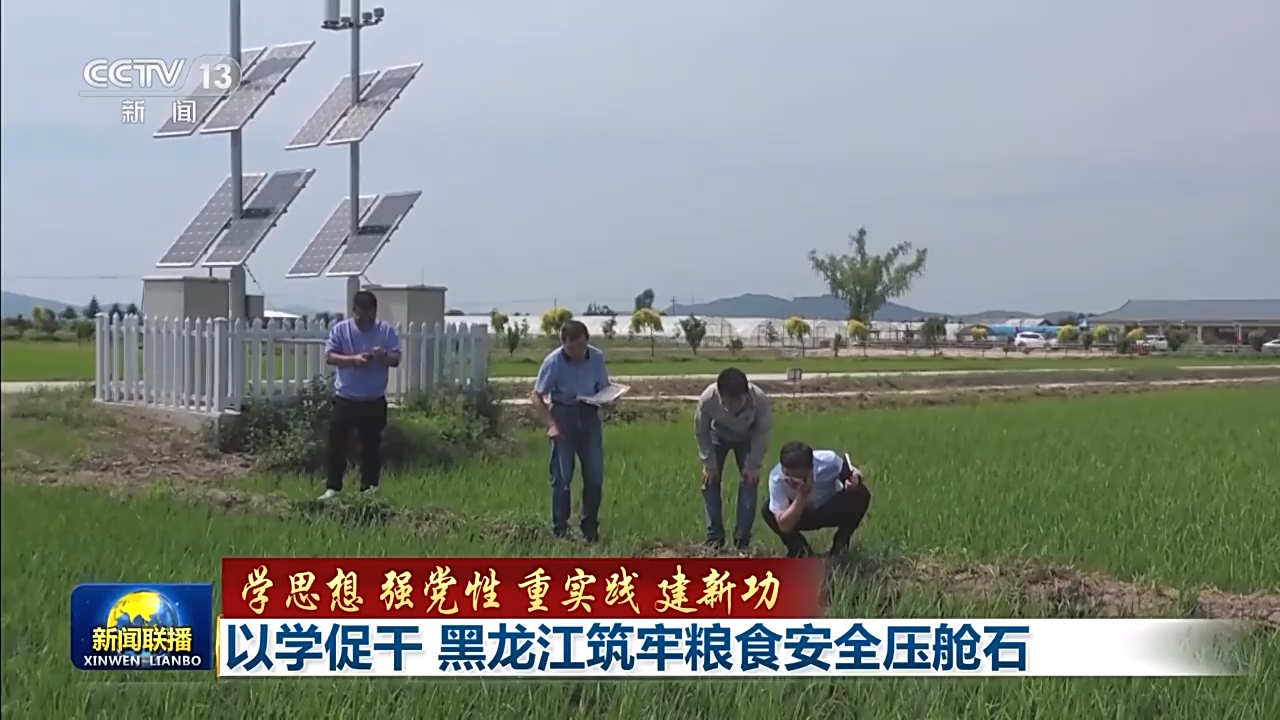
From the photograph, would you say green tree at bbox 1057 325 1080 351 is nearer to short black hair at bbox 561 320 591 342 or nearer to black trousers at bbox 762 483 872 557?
black trousers at bbox 762 483 872 557

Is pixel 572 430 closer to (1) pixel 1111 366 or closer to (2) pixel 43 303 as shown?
(1) pixel 1111 366

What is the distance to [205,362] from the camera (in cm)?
946

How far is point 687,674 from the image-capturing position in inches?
164

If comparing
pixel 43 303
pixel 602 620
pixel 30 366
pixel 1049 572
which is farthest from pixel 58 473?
pixel 1049 572

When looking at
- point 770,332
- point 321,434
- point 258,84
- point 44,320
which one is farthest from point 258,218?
point 44,320

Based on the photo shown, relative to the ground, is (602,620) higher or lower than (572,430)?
lower

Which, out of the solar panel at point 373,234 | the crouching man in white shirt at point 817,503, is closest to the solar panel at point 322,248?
the solar panel at point 373,234

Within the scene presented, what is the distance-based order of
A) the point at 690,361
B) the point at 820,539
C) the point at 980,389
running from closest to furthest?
the point at 820,539 < the point at 690,361 < the point at 980,389

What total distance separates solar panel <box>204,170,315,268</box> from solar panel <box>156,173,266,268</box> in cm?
6

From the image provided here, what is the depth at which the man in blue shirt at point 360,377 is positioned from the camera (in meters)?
6.89

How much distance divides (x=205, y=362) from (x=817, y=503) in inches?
224

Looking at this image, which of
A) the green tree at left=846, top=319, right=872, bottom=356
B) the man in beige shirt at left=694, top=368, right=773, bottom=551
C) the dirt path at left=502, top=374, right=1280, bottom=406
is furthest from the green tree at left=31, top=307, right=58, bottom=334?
the dirt path at left=502, top=374, right=1280, bottom=406

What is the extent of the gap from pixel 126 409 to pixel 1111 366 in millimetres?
6932

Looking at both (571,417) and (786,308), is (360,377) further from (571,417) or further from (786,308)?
(786,308)
